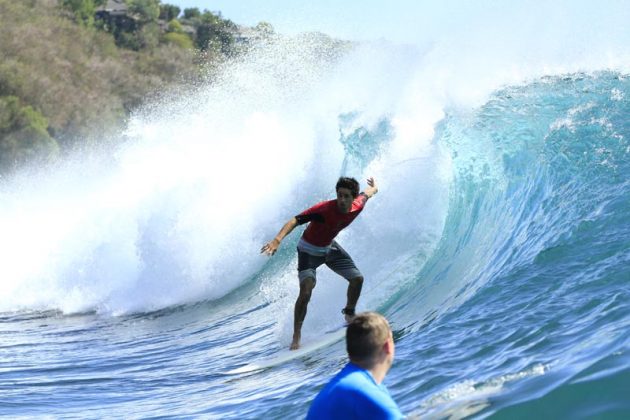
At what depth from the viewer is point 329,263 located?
982 centimetres

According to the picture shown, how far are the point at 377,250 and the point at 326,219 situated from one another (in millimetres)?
3304

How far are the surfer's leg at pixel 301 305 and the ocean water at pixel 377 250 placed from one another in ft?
1.61

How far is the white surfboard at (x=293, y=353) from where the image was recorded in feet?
31.1

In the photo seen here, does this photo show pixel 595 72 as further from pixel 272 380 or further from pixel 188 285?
pixel 272 380

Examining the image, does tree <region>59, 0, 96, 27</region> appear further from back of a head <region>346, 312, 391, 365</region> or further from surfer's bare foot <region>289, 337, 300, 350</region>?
back of a head <region>346, 312, 391, 365</region>

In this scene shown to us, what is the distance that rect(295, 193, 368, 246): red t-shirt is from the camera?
938 centimetres

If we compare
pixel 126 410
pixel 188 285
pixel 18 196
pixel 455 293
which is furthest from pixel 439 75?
pixel 18 196

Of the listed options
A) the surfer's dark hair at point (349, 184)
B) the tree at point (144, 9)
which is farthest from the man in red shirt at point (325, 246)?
the tree at point (144, 9)

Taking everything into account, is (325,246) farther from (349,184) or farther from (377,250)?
(377,250)

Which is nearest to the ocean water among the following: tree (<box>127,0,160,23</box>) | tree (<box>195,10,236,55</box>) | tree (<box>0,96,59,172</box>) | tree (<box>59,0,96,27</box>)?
tree (<box>0,96,59,172</box>)

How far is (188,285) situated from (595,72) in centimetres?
714

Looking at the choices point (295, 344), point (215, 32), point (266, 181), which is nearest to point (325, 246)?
point (295, 344)

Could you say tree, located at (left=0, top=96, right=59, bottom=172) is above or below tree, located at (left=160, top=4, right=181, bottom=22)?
below

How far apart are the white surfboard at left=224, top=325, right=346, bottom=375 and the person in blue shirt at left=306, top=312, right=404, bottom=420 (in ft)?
17.3
